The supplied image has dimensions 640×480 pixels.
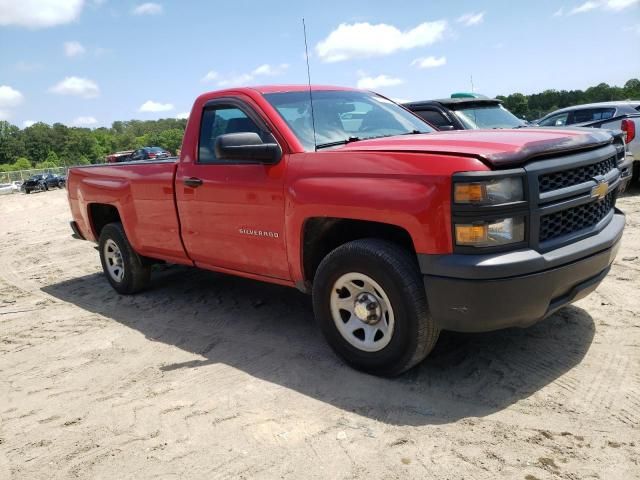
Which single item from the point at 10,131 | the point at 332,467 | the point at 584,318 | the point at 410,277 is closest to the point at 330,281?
the point at 410,277

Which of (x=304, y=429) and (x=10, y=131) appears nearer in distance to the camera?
(x=304, y=429)

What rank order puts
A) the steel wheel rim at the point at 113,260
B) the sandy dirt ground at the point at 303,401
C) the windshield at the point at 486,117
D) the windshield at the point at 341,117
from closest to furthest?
the sandy dirt ground at the point at 303,401
the windshield at the point at 341,117
the steel wheel rim at the point at 113,260
the windshield at the point at 486,117

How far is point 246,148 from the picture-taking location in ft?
12.0

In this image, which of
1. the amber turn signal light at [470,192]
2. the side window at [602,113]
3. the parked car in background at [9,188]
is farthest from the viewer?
the parked car in background at [9,188]

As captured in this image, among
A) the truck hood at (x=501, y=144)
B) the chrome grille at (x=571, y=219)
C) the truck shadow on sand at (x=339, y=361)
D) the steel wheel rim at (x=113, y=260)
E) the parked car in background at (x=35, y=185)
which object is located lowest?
the parked car in background at (x=35, y=185)

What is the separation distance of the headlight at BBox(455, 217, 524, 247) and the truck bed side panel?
2773 mm

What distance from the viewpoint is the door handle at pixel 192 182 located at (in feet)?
14.5

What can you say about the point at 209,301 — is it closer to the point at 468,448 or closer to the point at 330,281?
A: the point at 330,281

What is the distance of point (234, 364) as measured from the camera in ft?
12.8

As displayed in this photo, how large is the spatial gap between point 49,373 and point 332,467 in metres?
2.52

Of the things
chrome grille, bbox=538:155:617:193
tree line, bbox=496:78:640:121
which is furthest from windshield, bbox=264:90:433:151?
tree line, bbox=496:78:640:121

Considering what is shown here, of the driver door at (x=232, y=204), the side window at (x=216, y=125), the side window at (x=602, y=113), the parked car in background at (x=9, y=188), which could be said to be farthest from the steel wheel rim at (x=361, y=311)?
the parked car in background at (x=9, y=188)

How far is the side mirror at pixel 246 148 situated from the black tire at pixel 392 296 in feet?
2.75

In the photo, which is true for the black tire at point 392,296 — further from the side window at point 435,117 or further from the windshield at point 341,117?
the side window at point 435,117
